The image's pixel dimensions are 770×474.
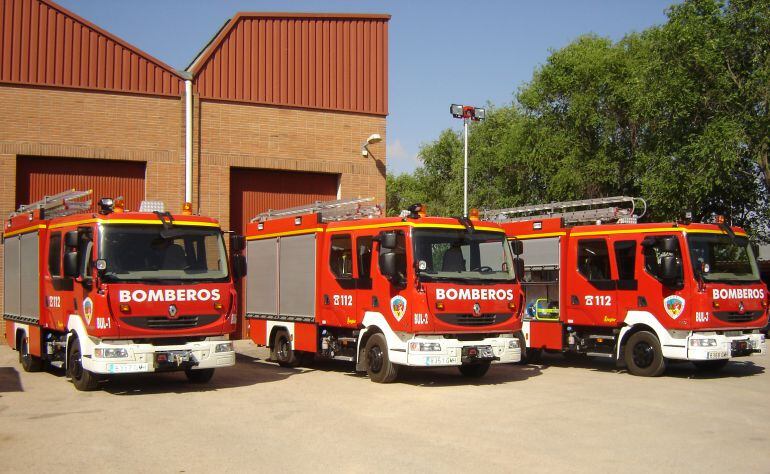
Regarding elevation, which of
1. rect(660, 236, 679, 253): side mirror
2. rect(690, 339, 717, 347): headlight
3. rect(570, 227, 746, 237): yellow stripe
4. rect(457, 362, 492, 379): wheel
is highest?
rect(570, 227, 746, 237): yellow stripe

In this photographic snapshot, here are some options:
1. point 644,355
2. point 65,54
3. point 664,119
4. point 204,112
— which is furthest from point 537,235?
point 664,119

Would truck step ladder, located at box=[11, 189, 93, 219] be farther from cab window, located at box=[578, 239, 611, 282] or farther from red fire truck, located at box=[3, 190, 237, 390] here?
cab window, located at box=[578, 239, 611, 282]

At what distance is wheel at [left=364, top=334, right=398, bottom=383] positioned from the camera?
535 inches

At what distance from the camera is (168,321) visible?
12352 millimetres

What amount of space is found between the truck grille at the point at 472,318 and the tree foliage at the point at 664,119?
A: 865cm

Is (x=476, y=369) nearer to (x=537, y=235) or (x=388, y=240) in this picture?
(x=388, y=240)

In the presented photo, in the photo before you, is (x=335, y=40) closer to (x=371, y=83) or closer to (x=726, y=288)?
(x=371, y=83)

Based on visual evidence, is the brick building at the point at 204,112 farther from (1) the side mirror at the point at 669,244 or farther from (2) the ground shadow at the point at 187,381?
(1) the side mirror at the point at 669,244

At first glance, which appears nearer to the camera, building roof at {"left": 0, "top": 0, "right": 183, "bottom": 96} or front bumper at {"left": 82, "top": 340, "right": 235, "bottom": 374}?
front bumper at {"left": 82, "top": 340, "right": 235, "bottom": 374}

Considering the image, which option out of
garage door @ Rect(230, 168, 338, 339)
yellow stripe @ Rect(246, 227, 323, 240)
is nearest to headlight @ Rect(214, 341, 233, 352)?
yellow stripe @ Rect(246, 227, 323, 240)

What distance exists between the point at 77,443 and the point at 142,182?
14030 millimetres

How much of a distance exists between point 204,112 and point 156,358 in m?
11.5

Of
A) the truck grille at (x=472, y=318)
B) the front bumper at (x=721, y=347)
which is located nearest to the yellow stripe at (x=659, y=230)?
the front bumper at (x=721, y=347)

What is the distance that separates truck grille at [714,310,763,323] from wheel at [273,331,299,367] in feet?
24.7
